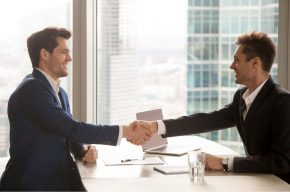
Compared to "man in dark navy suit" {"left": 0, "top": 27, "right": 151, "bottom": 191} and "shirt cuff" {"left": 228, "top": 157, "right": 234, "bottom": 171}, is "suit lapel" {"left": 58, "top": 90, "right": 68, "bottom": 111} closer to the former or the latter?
"man in dark navy suit" {"left": 0, "top": 27, "right": 151, "bottom": 191}

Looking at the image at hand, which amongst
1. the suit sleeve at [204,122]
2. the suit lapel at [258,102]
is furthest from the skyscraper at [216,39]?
the suit lapel at [258,102]

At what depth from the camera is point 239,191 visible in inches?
86.0

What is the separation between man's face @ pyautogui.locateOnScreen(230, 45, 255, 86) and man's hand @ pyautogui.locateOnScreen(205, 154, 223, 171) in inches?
23.6

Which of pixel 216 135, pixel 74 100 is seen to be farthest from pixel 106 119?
pixel 216 135

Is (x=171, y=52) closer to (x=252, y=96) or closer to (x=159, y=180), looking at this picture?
(x=252, y=96)

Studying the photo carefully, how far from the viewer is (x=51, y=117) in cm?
267

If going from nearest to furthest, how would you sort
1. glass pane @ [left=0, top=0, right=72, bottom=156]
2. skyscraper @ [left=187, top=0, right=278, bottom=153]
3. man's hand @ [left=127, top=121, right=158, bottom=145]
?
man's hand @ [left=127, top=121, right=158, bottom=145]
glass pane @ [left=0, top=0, right=72, bottom=156]
skyscraper @ [left=187, top=0, right=278, bottom=153]

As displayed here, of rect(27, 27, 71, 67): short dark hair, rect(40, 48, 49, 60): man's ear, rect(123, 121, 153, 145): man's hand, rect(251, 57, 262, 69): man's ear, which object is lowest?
rect(123, 121, 153, 145): man's hand

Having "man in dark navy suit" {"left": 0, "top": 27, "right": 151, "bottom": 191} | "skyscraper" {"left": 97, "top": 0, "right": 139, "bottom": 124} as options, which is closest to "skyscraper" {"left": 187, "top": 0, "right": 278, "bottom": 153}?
"skyscraper" {"left": 97, "top": 0, "right": 139, "bottom": 124}

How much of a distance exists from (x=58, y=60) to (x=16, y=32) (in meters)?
1.10

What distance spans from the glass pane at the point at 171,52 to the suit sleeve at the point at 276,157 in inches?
58.2

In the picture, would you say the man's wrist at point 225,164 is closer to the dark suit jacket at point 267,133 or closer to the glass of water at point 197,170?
the dark suit jacket at point 267,133

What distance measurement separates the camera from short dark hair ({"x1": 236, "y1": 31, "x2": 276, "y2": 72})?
9.77 feet

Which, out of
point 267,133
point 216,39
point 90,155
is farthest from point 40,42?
point 216,39
